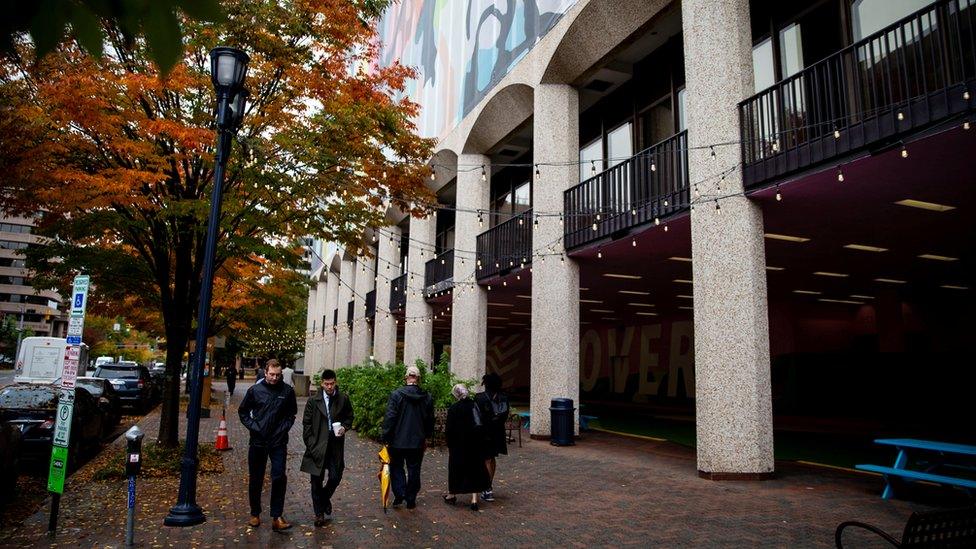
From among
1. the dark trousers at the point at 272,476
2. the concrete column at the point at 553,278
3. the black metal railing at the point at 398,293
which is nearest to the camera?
the dark trousers at the point at 272,476

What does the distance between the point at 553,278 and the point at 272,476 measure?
10.4m

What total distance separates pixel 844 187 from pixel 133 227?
40.8ft

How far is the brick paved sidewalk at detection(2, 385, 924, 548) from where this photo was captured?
675cm

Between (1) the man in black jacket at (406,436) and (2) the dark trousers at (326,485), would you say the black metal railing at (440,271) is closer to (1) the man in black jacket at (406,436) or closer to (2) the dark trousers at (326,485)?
(1) the man in black jacket at (406,436)

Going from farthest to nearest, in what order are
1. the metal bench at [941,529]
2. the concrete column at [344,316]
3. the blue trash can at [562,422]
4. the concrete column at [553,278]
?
the concrete column at [344,316] → the concrete column at [553,278] → the blue trash can at [562,422] → the metal bench at [941,529]

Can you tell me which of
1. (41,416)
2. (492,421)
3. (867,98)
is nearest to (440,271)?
(41,416)

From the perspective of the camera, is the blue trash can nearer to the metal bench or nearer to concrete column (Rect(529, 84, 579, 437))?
concrete column (Rect(529, 84, 579, 437))

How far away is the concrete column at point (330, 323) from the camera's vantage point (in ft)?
160

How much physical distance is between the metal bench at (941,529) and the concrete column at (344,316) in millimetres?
39106

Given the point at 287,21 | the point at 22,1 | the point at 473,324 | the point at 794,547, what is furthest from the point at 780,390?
the point at 22,1

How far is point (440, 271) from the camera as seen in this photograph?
1022 inches

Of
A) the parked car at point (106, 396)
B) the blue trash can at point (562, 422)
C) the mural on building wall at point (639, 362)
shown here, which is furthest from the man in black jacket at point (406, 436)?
the mural on building wall at point (639, 362)

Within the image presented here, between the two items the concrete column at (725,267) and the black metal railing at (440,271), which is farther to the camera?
the black metal railing at (440,271)

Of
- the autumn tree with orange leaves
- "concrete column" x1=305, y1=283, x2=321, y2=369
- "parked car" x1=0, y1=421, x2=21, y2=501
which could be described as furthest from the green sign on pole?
"concrete column" x1=305, y1=283, x2=321, y2=369
